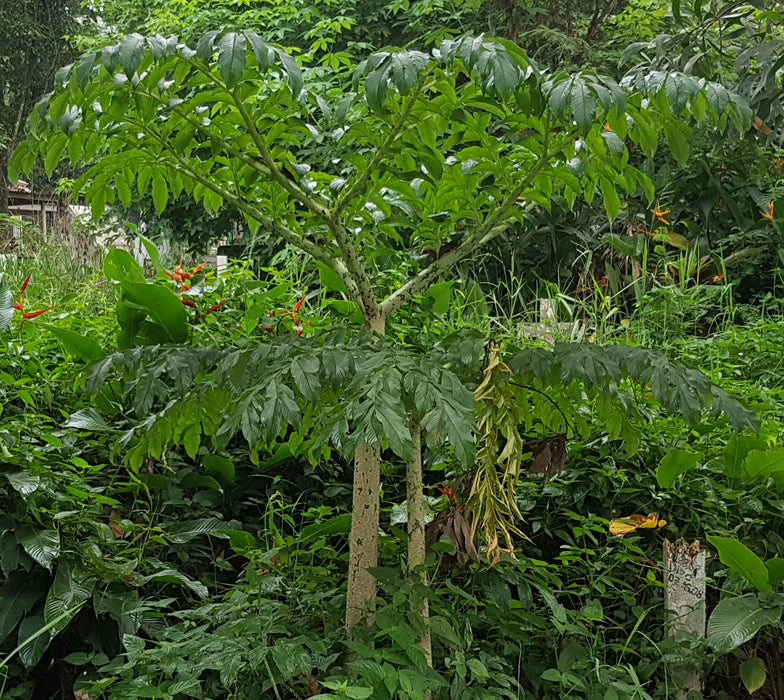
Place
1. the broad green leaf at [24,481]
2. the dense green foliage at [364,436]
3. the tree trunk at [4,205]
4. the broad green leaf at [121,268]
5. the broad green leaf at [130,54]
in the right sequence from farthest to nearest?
the tree trunk at [4,205], the broad green leaf at [121,268], the broad green leaf at [24,481], the dense green foliage at [364,436], the broad green leaf at [130,54]

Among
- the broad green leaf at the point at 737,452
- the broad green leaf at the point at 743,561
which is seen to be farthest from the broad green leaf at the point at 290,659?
the broad green leaf at the point at 737,452

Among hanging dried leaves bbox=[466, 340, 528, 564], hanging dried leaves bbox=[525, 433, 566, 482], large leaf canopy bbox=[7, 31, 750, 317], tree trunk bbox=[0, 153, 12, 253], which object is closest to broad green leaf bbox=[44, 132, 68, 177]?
large leaf canopy bbox=[7, 31, 750, 317]

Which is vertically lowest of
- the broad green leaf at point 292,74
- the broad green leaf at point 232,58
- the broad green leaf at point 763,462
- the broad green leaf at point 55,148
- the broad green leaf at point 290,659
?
the broad green leaf at point 763,462

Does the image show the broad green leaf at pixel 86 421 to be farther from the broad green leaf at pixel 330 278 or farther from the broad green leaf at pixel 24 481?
the broad green leaf at pixel 330 278

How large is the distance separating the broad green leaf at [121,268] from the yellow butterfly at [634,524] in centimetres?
164

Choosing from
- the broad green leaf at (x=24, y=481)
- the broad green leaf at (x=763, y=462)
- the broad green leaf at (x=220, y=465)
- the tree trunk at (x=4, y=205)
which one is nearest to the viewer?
the broad green leaf at (x=24, y=481)

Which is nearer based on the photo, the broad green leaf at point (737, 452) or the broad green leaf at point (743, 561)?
the broad green leaf at point (743, 561)

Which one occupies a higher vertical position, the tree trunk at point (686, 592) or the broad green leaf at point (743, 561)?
the broad green leaf at point (743, 561)

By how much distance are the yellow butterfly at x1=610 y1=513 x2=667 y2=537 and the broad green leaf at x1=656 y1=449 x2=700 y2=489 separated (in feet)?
0.32

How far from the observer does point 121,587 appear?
1779mm

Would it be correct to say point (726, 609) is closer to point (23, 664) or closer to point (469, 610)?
point (469, 610)

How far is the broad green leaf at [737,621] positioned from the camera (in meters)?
1.66

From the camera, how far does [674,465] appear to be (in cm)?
204

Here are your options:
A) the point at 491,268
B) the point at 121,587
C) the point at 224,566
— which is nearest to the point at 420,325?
the point at 224,566
